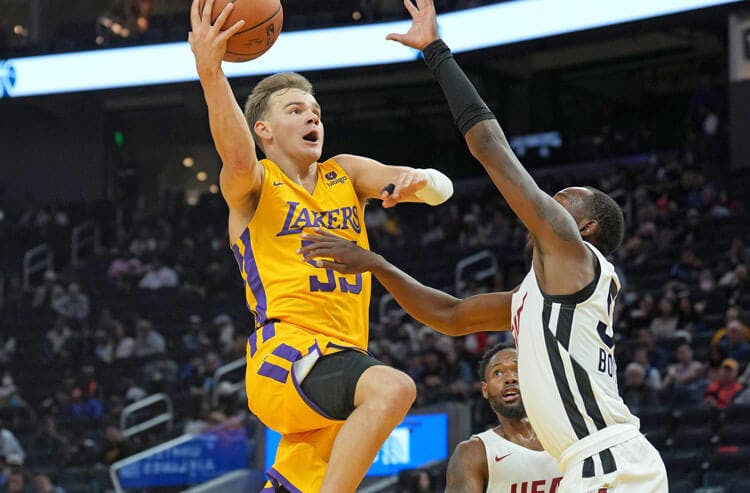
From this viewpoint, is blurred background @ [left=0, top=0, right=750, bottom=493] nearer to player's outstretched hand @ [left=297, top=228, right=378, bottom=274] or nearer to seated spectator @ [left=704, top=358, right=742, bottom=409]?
seated spectator @ [left=704, top=358, right=742, bottom=409]

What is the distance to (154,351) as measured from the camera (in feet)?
62.7

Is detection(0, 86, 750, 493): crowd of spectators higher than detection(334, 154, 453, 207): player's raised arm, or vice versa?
detection(334, 154, 453, 207): player's raised arm

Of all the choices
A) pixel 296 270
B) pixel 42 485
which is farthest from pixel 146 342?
pixel 296 270

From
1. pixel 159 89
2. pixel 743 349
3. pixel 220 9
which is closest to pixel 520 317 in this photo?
pixel 220 9

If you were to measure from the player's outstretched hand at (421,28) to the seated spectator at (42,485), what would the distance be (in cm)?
1115

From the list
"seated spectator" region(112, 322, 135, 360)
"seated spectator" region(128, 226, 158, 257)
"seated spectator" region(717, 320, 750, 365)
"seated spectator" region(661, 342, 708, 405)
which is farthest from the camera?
"seated spectator" region(128, 226, 158, 257)

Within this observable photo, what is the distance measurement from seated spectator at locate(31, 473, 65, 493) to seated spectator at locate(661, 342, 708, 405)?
7.31 meters

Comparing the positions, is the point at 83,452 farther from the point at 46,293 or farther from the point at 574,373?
the point at 574,373

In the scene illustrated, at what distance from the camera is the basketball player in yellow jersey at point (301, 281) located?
14.1 ft

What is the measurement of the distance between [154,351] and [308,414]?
15060mm

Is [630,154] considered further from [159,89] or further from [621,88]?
[159,89]

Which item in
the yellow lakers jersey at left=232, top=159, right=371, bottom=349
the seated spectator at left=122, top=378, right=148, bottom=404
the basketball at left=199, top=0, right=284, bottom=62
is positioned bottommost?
the seated spectator at left=122, top=378, right=148, bottom=404

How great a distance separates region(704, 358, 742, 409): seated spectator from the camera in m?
11.8

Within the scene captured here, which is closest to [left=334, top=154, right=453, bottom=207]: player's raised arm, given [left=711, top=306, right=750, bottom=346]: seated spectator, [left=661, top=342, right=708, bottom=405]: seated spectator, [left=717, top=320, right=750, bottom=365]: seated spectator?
[left=661, top=342, right=708, bottom=405]: seated spectator
